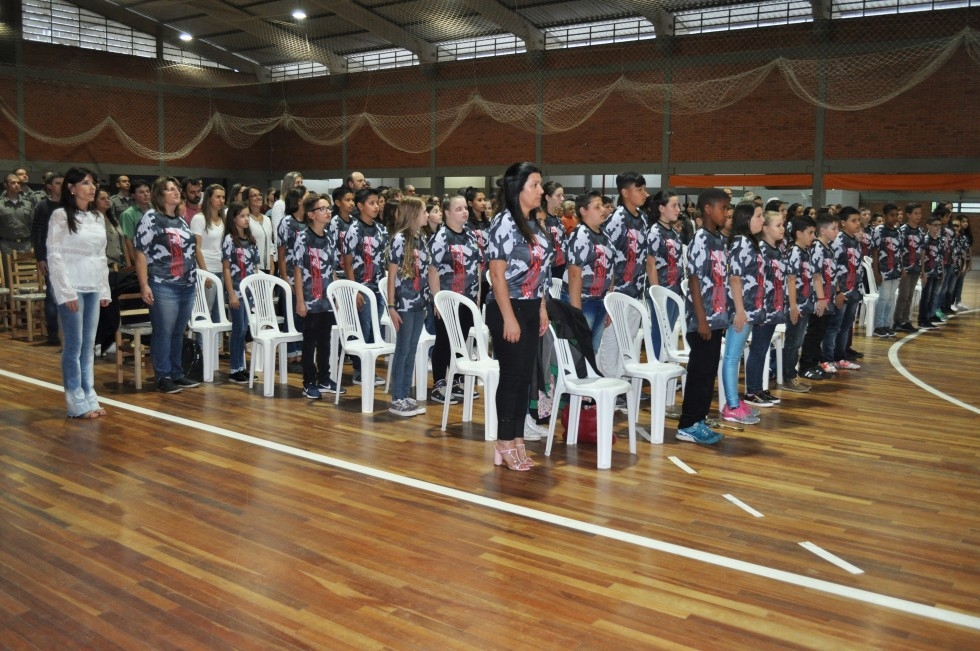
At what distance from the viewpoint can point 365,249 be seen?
658 cm

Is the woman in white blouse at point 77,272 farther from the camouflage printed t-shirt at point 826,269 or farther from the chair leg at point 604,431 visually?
the camouflage printed t-shirt at point 826,269

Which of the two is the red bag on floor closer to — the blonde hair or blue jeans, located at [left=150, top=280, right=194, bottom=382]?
the blonde hair

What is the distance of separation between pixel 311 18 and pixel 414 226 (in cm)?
1325

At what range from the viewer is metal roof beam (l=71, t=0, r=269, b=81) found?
18672mm

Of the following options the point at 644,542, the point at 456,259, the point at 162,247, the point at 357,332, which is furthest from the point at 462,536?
the point at 162,247

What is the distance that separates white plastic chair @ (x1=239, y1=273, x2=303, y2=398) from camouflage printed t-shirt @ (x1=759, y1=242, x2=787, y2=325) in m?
3.35

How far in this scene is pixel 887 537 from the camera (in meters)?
3.72

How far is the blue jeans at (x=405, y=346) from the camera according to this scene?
19.2 feet

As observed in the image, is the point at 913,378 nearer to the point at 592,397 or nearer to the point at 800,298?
the point at 800,298

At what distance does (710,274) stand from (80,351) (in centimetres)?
383

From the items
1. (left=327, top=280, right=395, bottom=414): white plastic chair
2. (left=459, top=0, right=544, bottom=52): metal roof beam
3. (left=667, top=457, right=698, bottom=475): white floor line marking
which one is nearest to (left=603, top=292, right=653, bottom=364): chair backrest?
(left=667, top=457, right=698, bottom=475): white floor line marking

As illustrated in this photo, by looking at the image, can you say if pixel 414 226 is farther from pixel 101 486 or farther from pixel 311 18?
pixel 311 18

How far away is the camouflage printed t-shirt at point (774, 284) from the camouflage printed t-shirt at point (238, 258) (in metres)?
3.89

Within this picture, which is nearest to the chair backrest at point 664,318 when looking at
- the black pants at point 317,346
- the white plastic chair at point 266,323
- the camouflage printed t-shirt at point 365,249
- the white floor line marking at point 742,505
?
the white floor line marking at point 742,505
